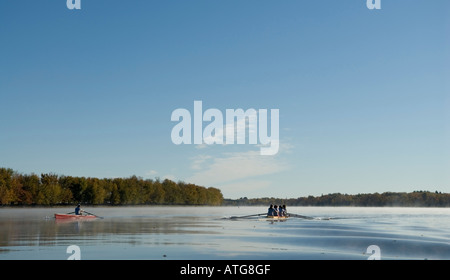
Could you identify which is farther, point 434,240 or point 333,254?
point 434,240

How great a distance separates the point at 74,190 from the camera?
139500mm

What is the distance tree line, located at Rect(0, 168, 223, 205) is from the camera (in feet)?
390

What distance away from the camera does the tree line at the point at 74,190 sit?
118812 mm
